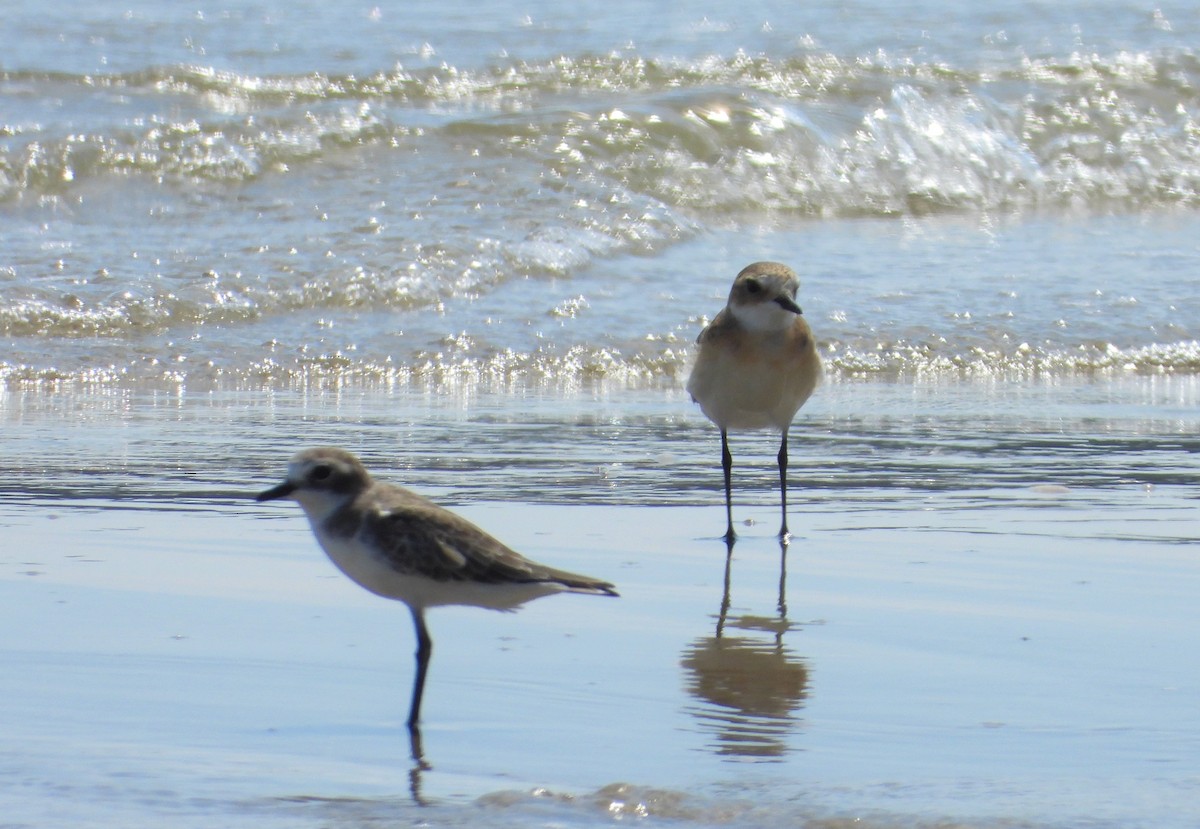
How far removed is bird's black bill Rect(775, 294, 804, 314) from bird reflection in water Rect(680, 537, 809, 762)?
1444mm

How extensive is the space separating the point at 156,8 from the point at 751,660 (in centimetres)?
1493

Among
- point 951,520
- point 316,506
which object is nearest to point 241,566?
point 316,506

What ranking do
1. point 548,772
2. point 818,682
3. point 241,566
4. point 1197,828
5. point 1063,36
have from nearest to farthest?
point 1197,828, point 548,772, point 818,682, point 241,566, point 1063,36

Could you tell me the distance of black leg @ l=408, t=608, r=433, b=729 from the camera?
12.1 ft

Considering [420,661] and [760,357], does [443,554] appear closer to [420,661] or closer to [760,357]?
[420,661]

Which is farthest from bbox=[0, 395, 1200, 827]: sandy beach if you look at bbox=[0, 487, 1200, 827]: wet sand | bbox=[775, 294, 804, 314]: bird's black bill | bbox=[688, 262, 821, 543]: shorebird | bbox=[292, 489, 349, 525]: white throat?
bbox=[775, 294, 804, 314]: bird's black bill

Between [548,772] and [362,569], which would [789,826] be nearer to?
[548,772]

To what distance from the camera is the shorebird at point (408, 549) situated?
11.9 ft

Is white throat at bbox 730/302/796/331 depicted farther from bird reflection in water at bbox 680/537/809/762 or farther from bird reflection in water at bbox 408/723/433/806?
bird reflection in water at bbox 408/723/433/806

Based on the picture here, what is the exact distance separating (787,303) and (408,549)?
8.96 feet

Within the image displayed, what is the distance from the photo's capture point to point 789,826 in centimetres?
304

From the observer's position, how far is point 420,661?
3.78 metres

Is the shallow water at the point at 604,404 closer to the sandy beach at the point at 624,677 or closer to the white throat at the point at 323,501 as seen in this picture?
the sandy beach at the point at 624,677

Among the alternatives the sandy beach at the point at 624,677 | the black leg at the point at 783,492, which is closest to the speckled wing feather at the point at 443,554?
the sandy beach at the point at 624,677
